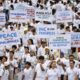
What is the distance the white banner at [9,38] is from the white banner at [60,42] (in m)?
1.19

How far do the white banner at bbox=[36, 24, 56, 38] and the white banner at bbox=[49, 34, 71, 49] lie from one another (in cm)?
63

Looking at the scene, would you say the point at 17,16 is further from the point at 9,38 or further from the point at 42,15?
the point at 9,38

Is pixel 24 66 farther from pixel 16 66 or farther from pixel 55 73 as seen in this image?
pixel 55 73

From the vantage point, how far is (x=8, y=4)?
25.0 m

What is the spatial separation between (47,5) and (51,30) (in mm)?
8020

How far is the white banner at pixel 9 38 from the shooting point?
1687cm

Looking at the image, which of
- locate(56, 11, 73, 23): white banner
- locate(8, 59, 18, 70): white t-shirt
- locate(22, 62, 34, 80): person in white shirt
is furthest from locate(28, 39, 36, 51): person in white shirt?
locate(56, 11, 73, 23): white banner

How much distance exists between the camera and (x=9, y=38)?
55.9 ft

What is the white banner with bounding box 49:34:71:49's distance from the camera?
56.3ft

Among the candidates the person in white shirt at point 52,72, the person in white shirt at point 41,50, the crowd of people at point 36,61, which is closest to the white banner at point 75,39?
the crowd of people at point 36,61

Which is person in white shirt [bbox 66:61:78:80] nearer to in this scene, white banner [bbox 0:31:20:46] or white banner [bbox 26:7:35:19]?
white banner [bbox 0:31:20:46]

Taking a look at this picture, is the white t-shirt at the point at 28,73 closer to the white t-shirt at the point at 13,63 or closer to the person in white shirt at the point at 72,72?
the white t-shirt at the point at 13,63

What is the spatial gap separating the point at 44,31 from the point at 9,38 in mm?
1490

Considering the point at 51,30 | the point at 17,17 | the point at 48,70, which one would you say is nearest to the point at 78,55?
the point at 51,30
